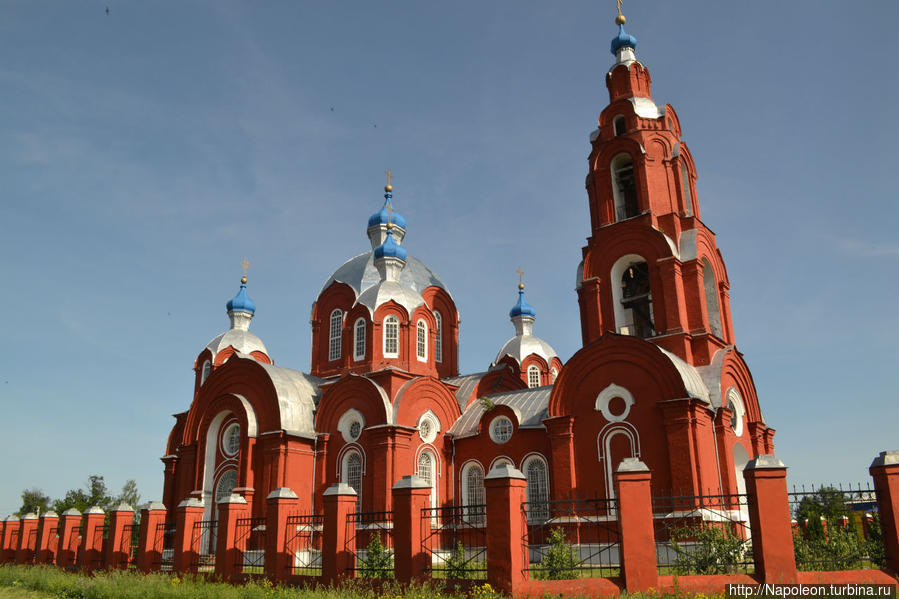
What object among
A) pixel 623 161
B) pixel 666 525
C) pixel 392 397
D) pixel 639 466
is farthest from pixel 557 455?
pixel 623 161

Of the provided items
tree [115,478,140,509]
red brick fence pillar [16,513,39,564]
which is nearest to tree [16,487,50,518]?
tree [115,478,140,509]

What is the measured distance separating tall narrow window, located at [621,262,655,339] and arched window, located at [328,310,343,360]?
936 cm

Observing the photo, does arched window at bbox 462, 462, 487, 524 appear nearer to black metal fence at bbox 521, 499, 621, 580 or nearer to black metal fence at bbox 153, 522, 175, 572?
black metal fence at bbox 521, 499, 621, 580

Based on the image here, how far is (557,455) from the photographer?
632 inches

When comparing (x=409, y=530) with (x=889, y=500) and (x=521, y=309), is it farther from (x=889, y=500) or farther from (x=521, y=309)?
(x=521, y=309)

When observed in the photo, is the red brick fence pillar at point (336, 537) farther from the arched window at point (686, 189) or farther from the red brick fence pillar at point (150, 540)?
the arched window at point (686, 189)

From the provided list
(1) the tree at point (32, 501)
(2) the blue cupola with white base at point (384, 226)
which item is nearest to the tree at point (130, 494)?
(1) the tree at point (32, 501)

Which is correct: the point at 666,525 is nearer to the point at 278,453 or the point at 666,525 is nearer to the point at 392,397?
the point at 392,397

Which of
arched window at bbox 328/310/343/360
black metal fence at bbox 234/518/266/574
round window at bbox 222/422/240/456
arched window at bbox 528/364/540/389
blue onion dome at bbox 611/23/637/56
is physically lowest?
black metal fence at bbox 234/518/266/574

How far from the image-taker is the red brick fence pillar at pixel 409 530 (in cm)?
1009

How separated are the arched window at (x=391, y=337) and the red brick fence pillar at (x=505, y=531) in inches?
457

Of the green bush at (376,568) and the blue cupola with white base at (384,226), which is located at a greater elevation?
the blue cupola with white base at (384,226)

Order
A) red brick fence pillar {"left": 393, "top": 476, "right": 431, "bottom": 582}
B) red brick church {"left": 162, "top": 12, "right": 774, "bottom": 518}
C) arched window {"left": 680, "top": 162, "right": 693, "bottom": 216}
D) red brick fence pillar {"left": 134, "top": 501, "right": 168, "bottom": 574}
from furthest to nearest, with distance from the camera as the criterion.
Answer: arched window {"left": 680, "top": 162, "right": 693, "bottom": 216}, red brick church {"left": 162, "top": 12, "right": 774, "bottom": 518}, red brick fence pillar {"left": 134, "top": 501, "right": 168, "bottom": 574}, red brick fence pillar {"left": 393, "top": 476, "right": 431, "bottom": 582}

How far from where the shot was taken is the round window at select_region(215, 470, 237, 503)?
19703mm
